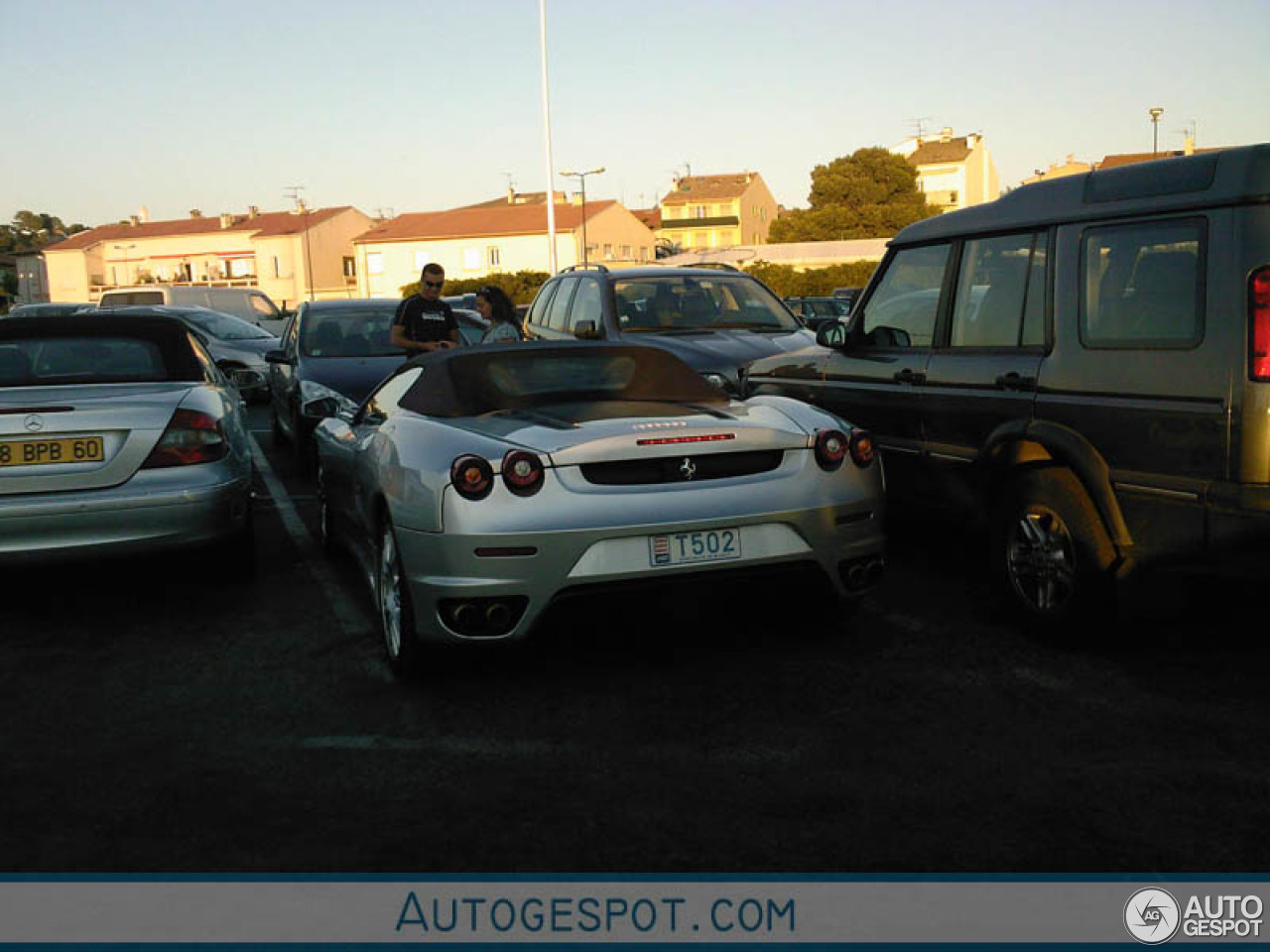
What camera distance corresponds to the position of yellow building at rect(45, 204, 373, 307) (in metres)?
90.3

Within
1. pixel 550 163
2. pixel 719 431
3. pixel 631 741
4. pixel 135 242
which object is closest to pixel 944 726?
pixel 631 741

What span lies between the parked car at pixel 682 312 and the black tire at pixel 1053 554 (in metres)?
4.30

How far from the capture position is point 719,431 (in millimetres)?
4730

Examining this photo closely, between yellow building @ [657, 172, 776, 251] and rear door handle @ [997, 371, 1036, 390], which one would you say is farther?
yellow building @ [657, 172, 776, 251]

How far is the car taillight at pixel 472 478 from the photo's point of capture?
14.5 ft

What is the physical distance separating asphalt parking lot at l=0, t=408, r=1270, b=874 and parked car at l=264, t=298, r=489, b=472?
471 centimetres

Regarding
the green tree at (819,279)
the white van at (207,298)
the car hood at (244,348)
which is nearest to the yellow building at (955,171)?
the green tree at (819,279)

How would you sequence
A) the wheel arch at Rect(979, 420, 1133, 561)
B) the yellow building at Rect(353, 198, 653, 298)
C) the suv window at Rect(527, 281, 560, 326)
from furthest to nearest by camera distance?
A: 1. the yellow building at Rect(353, 198, 653, 298)
2. the suv window at Rect(527, 281, 560, 326)
3. the wheel arch at Rect(979, 420, 1133, 561)

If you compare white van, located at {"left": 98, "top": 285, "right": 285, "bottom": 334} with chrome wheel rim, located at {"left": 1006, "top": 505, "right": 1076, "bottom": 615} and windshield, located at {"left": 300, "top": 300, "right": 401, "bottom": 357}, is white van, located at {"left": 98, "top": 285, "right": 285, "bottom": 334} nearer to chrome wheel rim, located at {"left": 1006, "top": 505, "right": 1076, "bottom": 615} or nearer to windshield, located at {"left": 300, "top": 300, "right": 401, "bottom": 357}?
windshield, located at {"left": 300, "top": 300, "right": 401, "bottom": 357}

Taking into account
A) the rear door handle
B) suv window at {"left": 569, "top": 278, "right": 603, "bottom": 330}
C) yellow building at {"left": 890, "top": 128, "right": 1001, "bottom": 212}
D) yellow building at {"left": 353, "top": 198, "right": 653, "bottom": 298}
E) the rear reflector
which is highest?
yellow building at {"left": 890, "top": 128, "right": 1001, "bottom": 212}

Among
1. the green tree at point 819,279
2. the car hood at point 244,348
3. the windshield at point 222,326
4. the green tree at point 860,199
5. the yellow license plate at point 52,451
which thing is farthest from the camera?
the green tree at point 860,199

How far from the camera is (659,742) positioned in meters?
4.11

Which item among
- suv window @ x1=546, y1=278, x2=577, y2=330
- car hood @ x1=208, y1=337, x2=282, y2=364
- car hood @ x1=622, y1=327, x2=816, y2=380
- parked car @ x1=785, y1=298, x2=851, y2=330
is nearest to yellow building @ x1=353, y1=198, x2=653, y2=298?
parked car @ x1=785, y1=298, x2=851, y2=330

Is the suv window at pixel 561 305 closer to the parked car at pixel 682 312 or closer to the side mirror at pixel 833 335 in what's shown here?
the parked car at pixel 682 312
